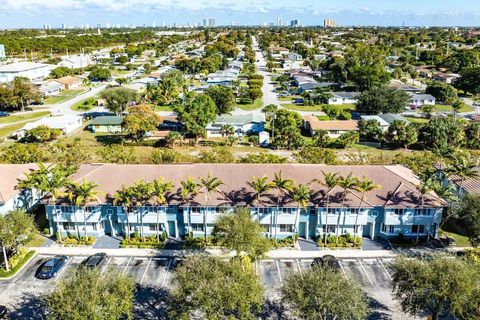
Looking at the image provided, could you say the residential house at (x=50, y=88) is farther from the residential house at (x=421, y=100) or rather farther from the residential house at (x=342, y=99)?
the residential house at (x=421, y=100)

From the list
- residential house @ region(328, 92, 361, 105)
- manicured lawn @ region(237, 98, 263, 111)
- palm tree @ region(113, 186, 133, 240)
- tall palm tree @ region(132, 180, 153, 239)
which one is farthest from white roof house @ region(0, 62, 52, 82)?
tall palm tree @ region(132, 180, 153, 239)

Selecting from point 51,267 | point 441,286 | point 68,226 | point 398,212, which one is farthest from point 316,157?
point 51,267

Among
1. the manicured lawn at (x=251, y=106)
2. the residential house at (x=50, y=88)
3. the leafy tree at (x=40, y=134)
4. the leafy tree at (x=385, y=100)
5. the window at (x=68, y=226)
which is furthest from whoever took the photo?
the residential house at (x=50, y=88)

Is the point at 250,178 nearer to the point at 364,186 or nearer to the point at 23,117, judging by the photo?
the point at 364,186

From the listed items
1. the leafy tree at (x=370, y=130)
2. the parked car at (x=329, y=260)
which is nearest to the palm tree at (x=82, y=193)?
the parked car at (x=329, y=260)

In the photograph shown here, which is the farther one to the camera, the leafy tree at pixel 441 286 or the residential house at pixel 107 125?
the residential house at pixel 107 125

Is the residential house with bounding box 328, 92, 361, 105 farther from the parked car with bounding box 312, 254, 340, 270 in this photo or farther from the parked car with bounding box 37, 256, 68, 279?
the parked car with bounding box 37, 256, 68, 279

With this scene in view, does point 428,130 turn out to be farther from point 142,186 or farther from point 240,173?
point 142,186
